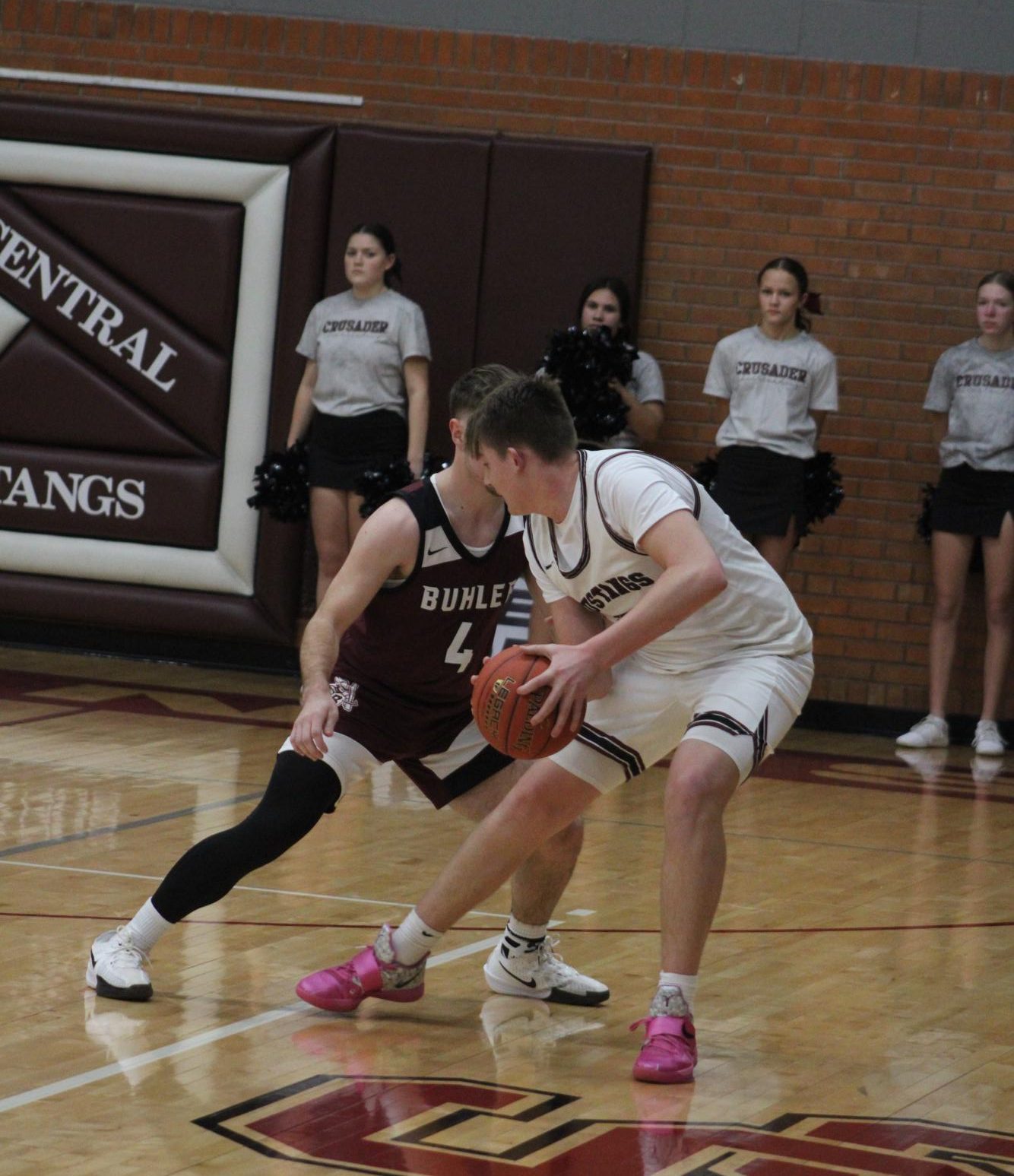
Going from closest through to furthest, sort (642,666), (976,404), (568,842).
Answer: (642,666)
(568,842)
(976,404)

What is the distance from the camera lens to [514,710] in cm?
358

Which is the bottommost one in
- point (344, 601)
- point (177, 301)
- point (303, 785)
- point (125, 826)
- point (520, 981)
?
point (125, 826)

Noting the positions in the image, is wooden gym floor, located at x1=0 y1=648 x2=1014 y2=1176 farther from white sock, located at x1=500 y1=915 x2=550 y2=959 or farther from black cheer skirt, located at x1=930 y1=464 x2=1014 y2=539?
black cheer skirt, located at x1=930 y1=464 x2=1014 y2=539

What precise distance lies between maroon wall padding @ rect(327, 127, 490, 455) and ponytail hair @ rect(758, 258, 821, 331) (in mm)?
1480

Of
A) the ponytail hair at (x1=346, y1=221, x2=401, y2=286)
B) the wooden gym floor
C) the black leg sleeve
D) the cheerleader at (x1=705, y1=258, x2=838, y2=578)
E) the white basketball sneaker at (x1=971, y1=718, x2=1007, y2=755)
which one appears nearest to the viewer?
the wooden gym floor

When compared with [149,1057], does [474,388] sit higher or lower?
higher

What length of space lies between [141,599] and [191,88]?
2.60 metres

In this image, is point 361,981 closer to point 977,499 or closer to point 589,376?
point 589,376

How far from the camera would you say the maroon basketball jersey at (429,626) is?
13.6 feet

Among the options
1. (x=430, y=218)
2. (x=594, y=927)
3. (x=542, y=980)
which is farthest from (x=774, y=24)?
(x=542, y=980)

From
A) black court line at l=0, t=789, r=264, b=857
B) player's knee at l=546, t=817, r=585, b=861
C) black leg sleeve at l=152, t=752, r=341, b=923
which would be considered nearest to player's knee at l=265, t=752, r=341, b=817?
black leg sleeve at l=152, t=752, r=341, b=923

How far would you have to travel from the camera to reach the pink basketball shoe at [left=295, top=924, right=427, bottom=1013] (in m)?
3.99

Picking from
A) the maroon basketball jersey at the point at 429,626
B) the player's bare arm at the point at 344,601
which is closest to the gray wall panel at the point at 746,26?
the maroon basketball jersey at the point at 429,626

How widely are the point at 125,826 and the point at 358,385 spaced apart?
11.3 feet
